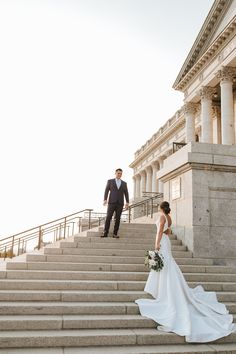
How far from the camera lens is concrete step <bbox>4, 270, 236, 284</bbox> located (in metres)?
8.20

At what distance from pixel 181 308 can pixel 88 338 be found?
6.00ft

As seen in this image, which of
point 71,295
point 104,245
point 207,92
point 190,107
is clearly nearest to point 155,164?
point 190,107

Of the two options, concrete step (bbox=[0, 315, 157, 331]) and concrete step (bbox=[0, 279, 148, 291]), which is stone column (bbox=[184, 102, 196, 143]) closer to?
concrete step (bbox=[0, 279, 148, 291])

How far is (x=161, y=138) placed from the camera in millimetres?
50531

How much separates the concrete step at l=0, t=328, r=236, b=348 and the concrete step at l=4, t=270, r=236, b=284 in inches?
86.5

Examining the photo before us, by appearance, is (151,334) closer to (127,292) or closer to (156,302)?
(156,302)

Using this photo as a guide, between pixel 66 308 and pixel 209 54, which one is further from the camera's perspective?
pixel 209 54

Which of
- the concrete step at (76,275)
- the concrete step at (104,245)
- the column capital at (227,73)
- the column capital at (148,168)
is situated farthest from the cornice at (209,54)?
the column capital at (148,168)

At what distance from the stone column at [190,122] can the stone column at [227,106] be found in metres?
7.33

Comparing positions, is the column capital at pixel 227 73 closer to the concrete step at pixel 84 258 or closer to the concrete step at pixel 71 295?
the concrete step at pixel 84 258

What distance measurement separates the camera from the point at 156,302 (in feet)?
23.2

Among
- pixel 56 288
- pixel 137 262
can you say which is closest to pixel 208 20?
pixel 137 262

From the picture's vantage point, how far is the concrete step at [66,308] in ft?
21.7

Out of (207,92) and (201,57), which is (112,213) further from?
(201,57)
